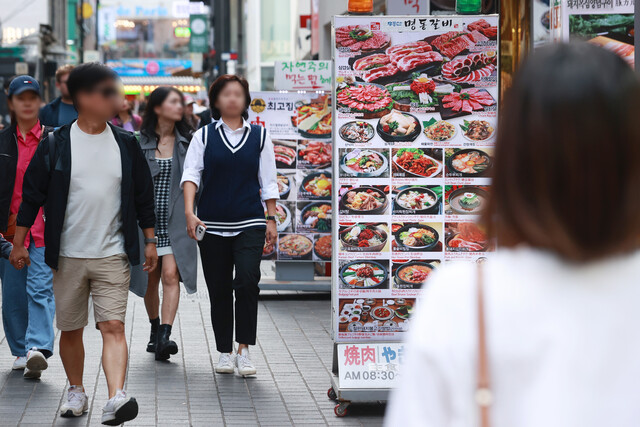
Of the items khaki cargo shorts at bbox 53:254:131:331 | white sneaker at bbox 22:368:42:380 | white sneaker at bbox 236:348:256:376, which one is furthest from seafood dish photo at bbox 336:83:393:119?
white sneaker at bbox 22:368:42:380

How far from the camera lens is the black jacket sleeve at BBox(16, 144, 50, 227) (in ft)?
17.4

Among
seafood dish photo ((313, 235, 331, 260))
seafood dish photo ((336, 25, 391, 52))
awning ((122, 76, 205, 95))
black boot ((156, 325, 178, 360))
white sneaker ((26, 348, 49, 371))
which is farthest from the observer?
awning ((122, 76, 205, 95))

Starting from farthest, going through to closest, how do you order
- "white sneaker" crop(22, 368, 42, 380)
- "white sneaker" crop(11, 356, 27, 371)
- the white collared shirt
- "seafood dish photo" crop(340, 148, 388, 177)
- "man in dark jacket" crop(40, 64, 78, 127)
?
1. "man in dark jacket" crop(40, 64, 78, 127)
2. "white sneaker" crop(11, 356, 27, 371)
3. the white collared shirt
4. "white sneaker" crop(22, 368, 42, 380)
5. "seafood dish photo" crop(340, 148, 388, 177)

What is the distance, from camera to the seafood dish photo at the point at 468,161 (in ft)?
19.5

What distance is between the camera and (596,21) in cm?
527

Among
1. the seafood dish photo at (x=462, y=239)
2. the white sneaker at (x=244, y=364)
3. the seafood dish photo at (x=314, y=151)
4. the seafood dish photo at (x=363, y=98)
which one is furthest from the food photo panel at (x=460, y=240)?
the seafood dish photo at (x=314, y=151)

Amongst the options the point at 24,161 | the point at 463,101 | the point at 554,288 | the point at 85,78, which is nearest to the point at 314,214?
the point at 24,161

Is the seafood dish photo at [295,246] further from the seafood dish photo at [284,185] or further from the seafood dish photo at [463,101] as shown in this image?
the seafood dish photo at [463,101]

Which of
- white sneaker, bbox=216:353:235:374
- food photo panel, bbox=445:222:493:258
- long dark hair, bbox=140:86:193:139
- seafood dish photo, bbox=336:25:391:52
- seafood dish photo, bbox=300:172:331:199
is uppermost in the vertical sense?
seafood dish photo, bbox=336:25:391:52

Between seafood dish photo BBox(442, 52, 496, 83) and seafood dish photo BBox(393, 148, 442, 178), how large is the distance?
48 centimetres

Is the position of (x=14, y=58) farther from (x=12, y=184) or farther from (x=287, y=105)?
(x=12, y=184)

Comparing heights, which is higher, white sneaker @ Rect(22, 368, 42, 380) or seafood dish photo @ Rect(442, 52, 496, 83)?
seafood dish photo @ Rect(442, 52, 496, 83)

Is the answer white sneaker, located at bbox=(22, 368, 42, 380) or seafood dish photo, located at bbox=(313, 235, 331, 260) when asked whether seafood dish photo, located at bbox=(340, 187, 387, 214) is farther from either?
seafood dish photo, located at bbox=(313, 235, 331, 260)

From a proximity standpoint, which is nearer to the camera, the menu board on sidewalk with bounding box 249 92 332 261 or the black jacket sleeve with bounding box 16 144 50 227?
the black jacket sleeve with bounding box 16 144 50 227
